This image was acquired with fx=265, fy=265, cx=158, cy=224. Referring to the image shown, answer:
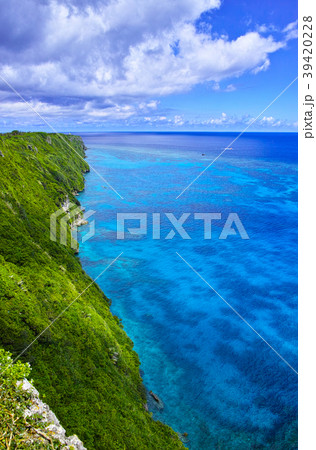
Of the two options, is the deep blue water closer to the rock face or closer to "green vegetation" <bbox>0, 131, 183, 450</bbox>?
"green vegetation" <bbox>0, 131, 183, 450</bbox>

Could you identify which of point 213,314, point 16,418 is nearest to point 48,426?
point 16,418

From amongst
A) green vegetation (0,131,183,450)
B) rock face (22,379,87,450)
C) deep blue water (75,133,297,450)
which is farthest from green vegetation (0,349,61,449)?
deep blue water (75,133,297,450)

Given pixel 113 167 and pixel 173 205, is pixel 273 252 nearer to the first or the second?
pixel 173 205

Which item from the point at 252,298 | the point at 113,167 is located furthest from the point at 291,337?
the point at 113,167

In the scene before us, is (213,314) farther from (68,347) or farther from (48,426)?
(48,426)

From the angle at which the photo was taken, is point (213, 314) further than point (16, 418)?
Yes

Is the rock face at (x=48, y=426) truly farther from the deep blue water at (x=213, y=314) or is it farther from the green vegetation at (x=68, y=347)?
the deep blue water at (x=213, y=314)

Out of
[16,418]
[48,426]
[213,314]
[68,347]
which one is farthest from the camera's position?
[213,314]
